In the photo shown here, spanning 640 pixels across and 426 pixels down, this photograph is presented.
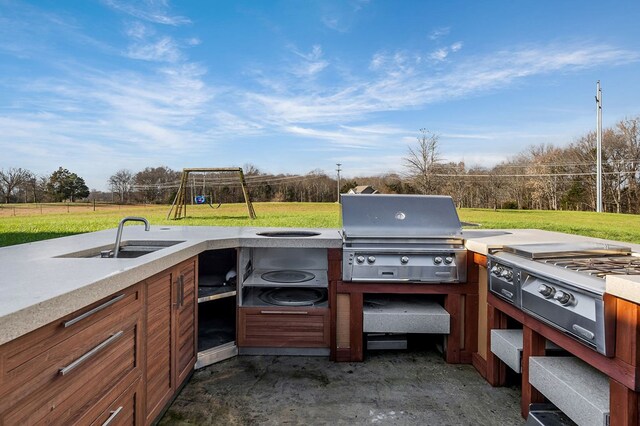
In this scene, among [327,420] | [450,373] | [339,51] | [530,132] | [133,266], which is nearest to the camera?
[133,266]

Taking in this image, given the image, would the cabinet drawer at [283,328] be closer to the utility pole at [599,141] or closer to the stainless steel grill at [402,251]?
the stainless steel grill at [402,251]

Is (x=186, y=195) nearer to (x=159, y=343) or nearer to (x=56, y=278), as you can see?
(x=159, y=343)

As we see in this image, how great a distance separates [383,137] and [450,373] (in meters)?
6.76

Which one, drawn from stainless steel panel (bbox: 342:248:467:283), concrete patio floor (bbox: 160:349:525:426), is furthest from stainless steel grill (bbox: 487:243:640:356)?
concrete patio floor (bbox: 160:349:525:426)

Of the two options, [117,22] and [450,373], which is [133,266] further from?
[117,22]

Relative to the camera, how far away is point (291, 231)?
306 centimetres

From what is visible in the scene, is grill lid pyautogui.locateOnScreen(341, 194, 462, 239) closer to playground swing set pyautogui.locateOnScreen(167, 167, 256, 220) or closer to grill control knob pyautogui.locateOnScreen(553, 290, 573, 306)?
grill control knob pyautogui.locateOnScreen(553, 290, 573, 306)

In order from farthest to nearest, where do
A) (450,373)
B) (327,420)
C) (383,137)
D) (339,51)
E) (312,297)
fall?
(383,137)
(339,51)
(312,297)
(450,373)
(327,420)

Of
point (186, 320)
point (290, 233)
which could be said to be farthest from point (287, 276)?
point (186, 320)

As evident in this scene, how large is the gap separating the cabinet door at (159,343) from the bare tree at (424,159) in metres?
10.6

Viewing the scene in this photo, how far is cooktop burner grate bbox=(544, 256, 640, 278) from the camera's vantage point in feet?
4.65

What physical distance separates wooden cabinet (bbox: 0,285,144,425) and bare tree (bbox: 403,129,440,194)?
11.0m

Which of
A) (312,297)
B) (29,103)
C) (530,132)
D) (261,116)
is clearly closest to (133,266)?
(312,297)

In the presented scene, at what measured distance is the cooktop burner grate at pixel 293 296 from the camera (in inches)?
104
